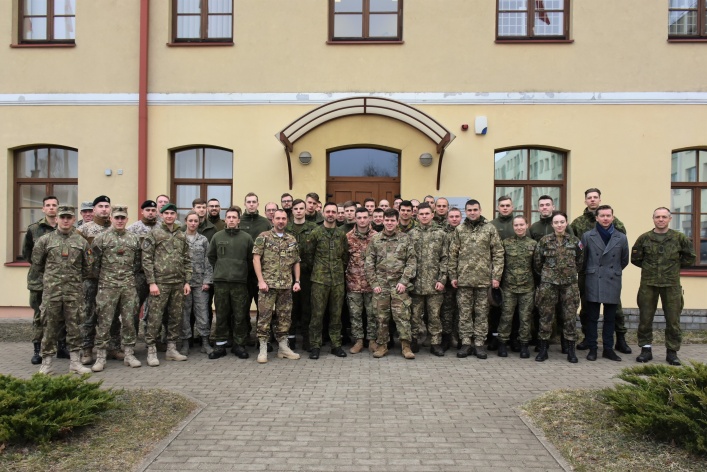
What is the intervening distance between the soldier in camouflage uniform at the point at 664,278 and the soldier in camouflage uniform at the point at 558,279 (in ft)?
3.02

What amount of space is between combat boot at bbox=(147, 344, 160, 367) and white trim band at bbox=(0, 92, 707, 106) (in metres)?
5.15

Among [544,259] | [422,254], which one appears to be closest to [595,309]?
[544,259]

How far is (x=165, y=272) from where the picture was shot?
6949 millimetres

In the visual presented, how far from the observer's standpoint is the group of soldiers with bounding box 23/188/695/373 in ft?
22.8

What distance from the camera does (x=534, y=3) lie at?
1020 centimetres

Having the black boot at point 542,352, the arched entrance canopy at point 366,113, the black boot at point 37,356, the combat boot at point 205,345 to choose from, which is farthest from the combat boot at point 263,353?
the arched entrance canopy at point 366,113

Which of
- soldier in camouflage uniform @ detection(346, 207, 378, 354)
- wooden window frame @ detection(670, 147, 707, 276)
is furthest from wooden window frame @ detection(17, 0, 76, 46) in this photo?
wooden window frame @ detection(670, 147, 707, 276)

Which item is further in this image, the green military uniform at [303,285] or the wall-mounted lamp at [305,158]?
the wall-mounted lamp at [305,158]

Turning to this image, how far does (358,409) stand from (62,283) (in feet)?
12.5

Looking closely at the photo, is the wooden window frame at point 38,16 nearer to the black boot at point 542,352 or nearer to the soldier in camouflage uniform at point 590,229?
the soldier in camouflage uniform at point 590,229

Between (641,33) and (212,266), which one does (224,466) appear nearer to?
(212,266)

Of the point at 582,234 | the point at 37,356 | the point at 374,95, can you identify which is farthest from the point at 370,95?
the point at 37,356

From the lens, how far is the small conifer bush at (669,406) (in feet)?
13.0

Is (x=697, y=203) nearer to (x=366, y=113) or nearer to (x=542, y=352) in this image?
(x=542, y=352)
